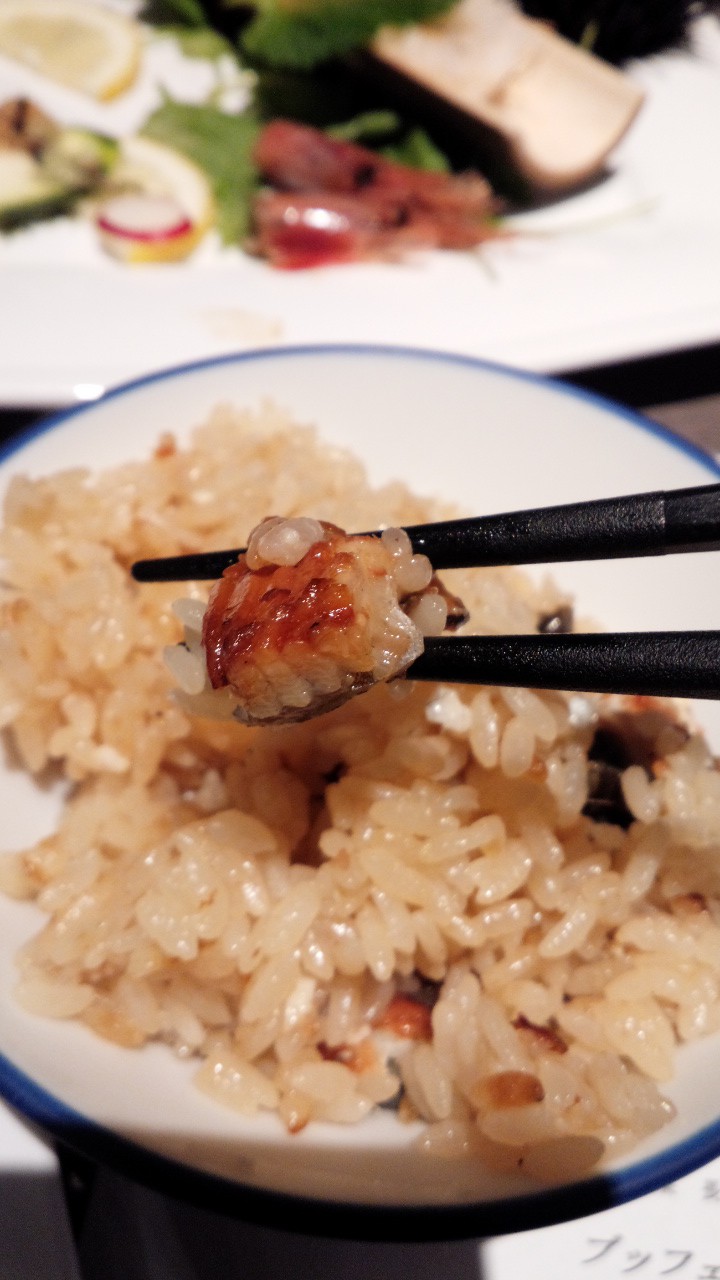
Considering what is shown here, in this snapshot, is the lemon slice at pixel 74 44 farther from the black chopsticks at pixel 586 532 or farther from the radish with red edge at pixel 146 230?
the black chopsticks at pixel 586 532

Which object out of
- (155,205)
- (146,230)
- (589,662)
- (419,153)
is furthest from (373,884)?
(419,153)

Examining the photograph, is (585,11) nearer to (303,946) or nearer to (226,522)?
(226,522)

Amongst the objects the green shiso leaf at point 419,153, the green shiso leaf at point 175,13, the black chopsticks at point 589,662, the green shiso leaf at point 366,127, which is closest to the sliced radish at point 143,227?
the green shiso leaf at point 366,127

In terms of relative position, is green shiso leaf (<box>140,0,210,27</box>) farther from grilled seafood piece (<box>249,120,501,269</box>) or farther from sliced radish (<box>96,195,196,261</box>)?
sliced radish (<box>96,195,196,261</box>)

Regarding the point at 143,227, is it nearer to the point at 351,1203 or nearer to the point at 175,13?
the point at 175,13

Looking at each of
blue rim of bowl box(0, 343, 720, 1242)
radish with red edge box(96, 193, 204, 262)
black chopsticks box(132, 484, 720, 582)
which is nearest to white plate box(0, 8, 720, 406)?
radish with red edge box(96, 193, 204, 262)

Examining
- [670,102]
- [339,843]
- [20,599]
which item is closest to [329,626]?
[339,843]
